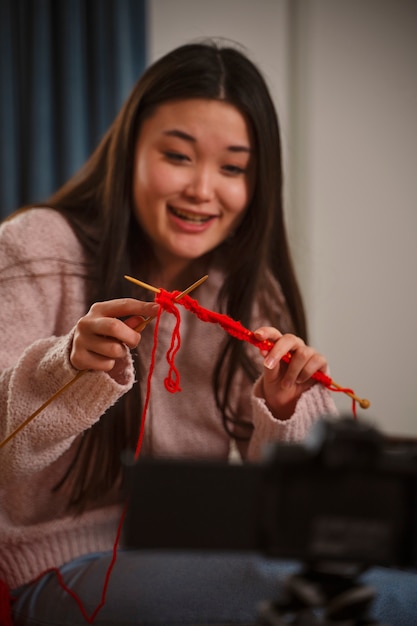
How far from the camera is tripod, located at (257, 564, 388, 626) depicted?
0.49m

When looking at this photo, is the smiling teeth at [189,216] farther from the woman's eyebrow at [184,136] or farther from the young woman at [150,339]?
the woman's eyebrow at [184,136]

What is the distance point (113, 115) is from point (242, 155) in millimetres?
969

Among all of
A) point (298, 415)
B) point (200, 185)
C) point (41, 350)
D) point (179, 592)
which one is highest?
point (200, 185)

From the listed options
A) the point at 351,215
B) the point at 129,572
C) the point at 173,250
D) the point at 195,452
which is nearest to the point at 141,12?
the point at 351,215

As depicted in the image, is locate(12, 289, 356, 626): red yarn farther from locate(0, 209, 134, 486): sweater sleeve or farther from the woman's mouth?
the woman's mouth

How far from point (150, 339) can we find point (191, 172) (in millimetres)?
303

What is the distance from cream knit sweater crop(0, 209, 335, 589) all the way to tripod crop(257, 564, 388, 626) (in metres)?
0.47

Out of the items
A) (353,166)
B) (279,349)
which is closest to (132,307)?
(279,349)

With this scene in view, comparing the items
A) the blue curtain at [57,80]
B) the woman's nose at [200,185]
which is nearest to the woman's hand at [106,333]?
the woman's nose at [200,185]

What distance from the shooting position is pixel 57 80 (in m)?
2.11

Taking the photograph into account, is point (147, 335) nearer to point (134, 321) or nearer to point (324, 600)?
point (134, 321)

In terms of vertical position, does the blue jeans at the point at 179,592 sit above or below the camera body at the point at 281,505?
below

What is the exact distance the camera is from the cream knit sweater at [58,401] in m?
1.00

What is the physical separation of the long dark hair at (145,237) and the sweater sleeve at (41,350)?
51mm
